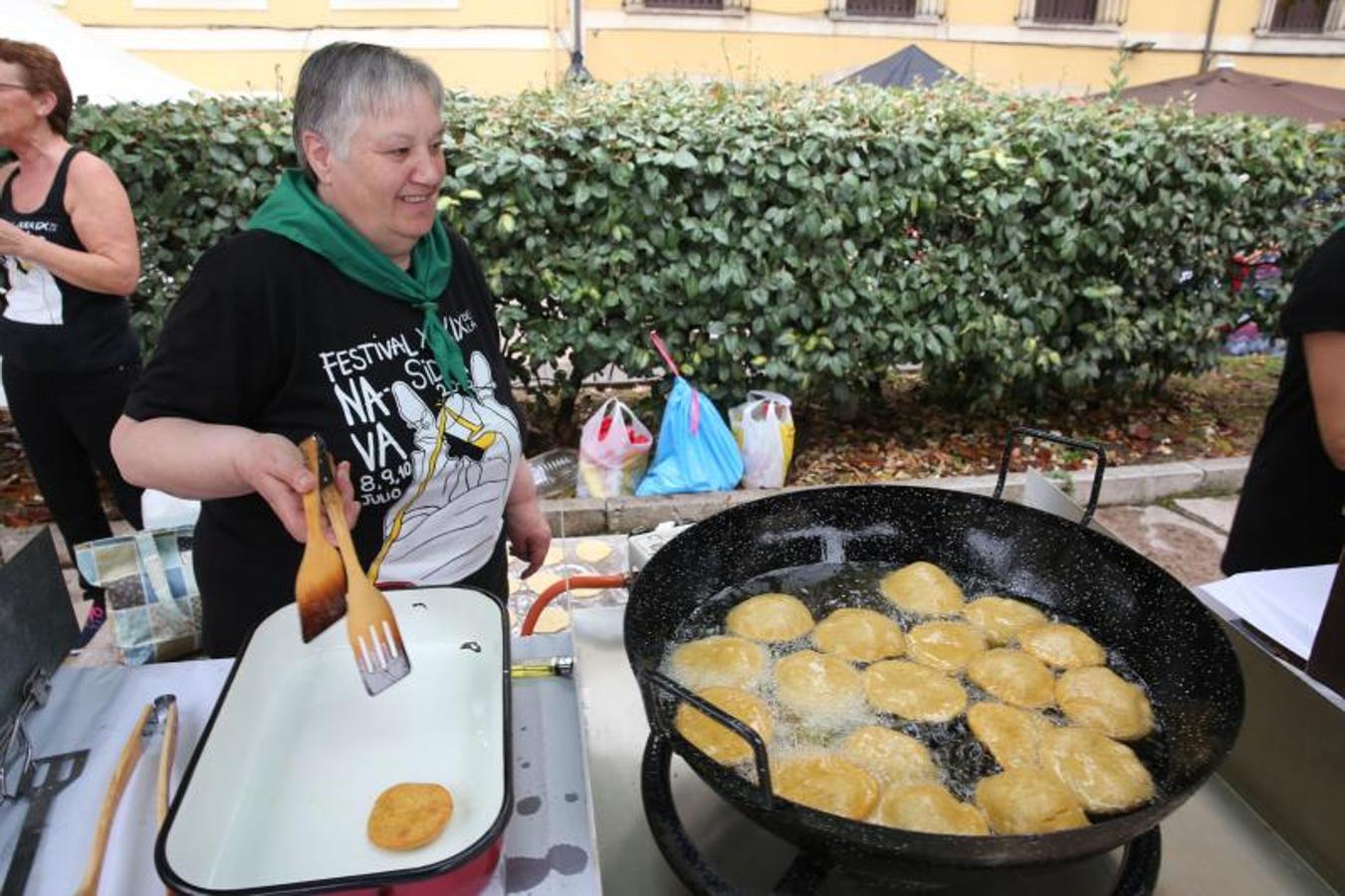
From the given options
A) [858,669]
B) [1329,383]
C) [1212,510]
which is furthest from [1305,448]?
[1212,510]

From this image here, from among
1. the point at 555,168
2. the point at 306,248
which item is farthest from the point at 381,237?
the point at 555,168

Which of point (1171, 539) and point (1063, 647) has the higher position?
point (1063, 647)

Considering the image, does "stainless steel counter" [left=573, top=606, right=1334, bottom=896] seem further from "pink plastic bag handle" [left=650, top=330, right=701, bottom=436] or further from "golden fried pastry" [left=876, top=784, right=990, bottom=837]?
"pink plastic bag handle" [left=650, top=330, right=701, bottom=436]

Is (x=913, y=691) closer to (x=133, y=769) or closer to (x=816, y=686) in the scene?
(x=816, y=686)

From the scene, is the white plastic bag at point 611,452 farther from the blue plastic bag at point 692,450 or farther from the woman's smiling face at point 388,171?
the woman's smiling face at point 388,171

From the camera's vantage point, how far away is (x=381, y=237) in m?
1.60

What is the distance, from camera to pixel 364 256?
1.55 m

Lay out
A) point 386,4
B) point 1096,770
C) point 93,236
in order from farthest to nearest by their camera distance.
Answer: point 386,4
point 93,236
point 1096,770

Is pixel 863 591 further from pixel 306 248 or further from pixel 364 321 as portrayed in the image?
pixel 306 248

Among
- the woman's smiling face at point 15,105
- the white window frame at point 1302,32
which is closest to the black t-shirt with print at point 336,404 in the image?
the woman's smiling face at point 15,105

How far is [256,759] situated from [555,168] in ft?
11.4

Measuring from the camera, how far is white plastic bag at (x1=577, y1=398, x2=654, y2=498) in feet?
13.9

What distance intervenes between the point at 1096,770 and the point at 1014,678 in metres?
0.23

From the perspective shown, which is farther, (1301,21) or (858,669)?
(1301,21)
